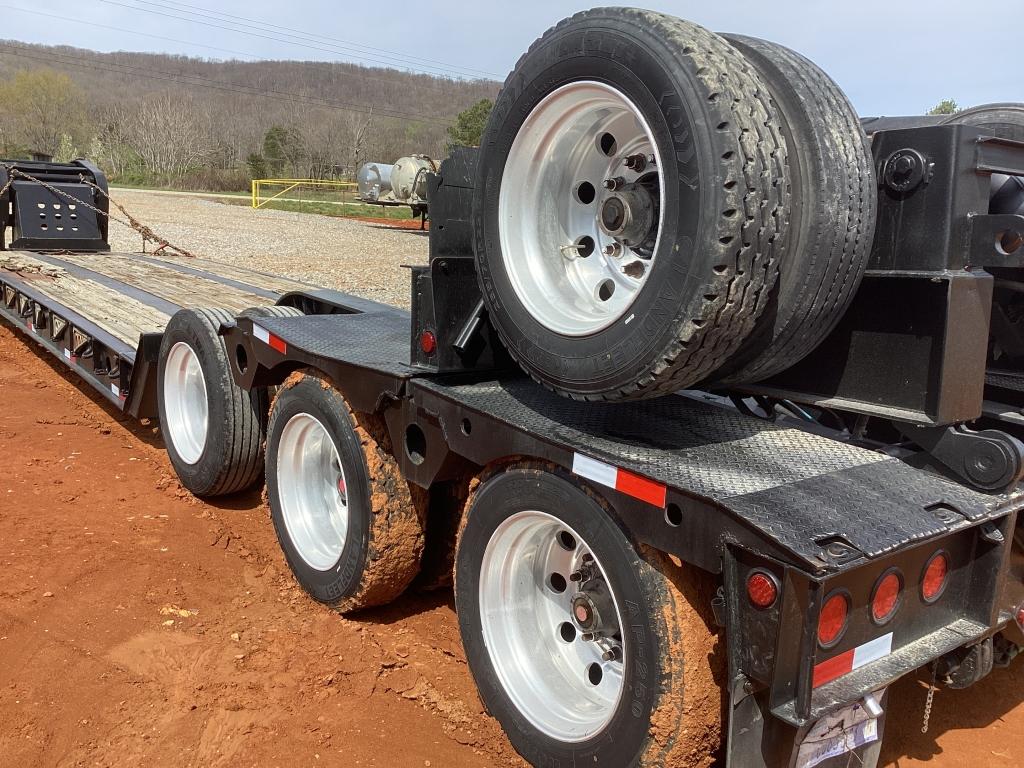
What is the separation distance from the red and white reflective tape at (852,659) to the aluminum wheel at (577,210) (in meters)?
1.16

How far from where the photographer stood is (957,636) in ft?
8.25

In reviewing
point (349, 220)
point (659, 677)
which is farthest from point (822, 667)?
point (349, 220)

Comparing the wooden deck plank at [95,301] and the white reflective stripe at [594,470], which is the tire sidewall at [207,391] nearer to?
the wooden deck plank at [95,301]

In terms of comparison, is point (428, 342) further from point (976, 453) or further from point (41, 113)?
point (41, 113)

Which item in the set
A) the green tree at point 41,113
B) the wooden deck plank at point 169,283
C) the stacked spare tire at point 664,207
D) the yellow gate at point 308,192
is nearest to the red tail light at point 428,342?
the stacked spare tire at point 664,207

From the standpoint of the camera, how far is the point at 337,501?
420cm

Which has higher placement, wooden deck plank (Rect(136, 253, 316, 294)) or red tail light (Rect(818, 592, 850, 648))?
wooden deck plank (Rect(136, 253, 316, 294))

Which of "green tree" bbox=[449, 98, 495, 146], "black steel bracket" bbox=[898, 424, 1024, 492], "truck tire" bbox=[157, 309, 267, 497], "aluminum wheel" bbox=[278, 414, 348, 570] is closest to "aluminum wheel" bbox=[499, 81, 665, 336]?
"black steel bracket" bbox=[898, 424, 1024, 492]

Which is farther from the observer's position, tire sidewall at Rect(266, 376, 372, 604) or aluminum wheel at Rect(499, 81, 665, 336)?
tire sidewall at Rect(266, 376, 372, 604)

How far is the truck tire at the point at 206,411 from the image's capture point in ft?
15.9

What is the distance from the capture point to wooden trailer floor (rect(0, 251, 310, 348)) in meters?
Answer: 6.96

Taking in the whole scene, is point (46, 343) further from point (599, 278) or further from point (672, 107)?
point (672, 107)

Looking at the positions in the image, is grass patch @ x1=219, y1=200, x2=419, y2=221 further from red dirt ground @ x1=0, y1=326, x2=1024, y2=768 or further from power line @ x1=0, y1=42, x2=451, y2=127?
power line @ x1=0, y1=42, x2=451, y2=127

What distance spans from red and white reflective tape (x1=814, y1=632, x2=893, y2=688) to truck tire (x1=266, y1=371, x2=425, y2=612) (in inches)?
72.5
